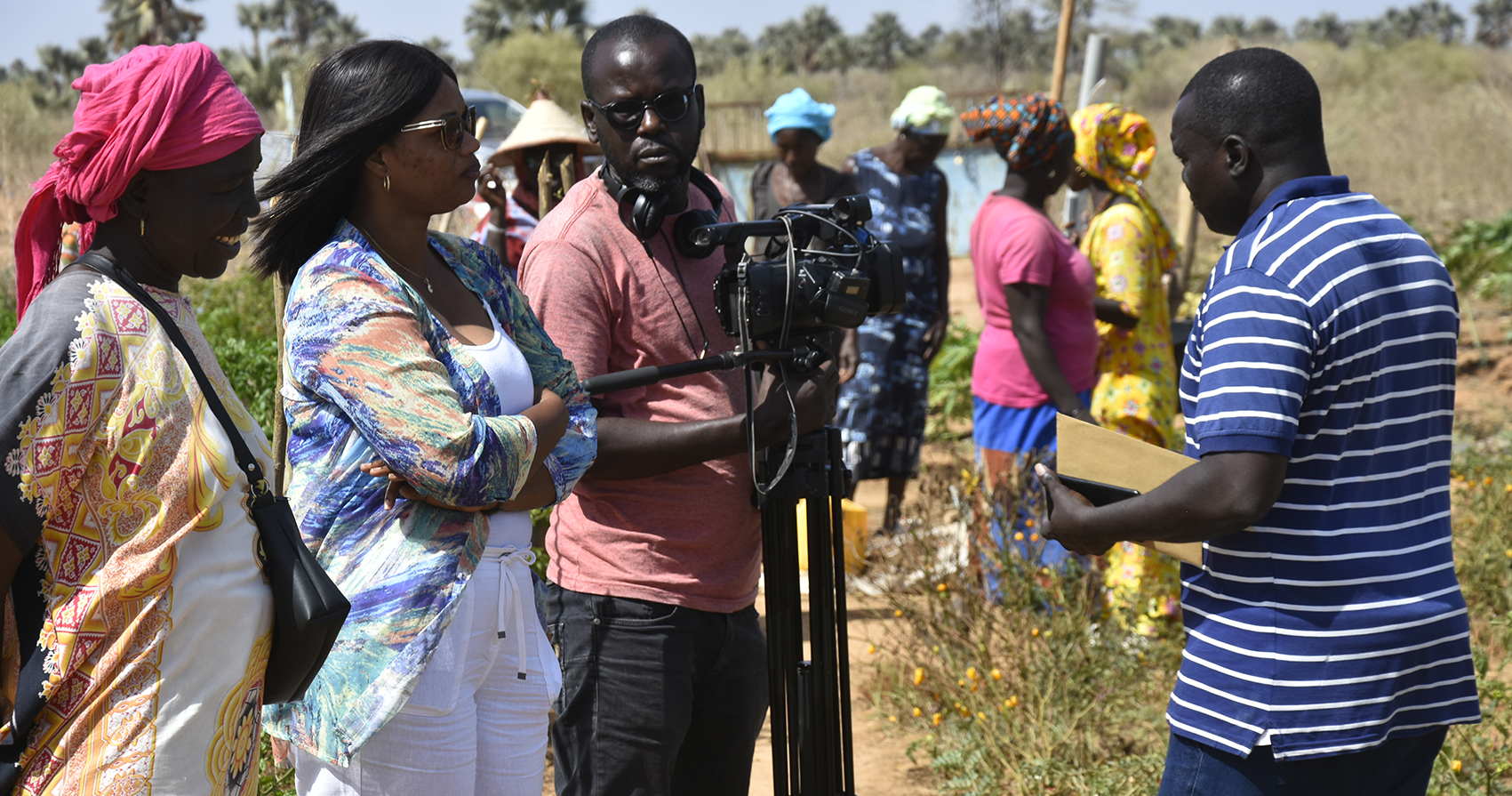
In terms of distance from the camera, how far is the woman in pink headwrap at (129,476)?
1.51 m

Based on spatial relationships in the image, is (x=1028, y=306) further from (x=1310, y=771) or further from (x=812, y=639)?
(x=1310, y=771)

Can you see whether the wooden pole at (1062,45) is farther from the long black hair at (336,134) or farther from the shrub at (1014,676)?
the long black hair at (336,134)

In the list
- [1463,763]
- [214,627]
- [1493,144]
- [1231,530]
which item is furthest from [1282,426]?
[1493,144]

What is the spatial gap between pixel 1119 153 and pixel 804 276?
9.07ft

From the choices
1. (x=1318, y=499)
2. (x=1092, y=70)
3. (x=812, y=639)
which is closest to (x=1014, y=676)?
(x=812, y=639)

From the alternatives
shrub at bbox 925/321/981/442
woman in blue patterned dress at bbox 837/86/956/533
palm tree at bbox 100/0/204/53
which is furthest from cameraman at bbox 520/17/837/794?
palm tree at bbox 100/0/204/53

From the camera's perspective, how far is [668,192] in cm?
234

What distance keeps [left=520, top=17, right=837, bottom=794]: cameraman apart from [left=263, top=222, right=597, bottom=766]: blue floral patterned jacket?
406 mm

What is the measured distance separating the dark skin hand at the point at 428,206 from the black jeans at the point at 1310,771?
110cm

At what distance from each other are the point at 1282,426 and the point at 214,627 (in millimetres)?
1494

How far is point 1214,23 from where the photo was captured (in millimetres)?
55719

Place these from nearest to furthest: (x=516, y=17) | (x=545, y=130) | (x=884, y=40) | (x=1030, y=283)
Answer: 1. (x=1030, y=283)
2. (x=545, y=130)
3. (x=516, y=17)
4. (x=884, y=40)

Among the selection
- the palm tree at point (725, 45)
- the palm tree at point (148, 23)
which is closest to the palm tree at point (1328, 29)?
the palm tree at point (725, 45)

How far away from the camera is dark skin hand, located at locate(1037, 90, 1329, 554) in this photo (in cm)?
181
